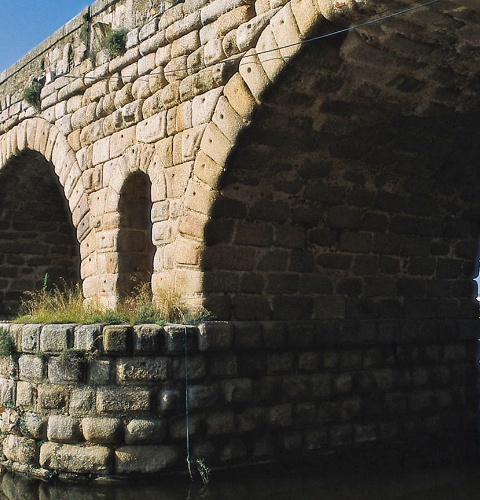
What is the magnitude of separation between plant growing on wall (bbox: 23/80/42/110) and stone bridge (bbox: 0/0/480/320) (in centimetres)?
67

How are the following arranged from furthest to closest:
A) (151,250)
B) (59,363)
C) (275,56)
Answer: (151,250), (59,363), (275,56)

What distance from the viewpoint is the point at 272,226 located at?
7172 millimetres

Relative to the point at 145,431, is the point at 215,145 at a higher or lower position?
higher

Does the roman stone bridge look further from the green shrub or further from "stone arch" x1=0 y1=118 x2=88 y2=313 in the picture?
"stone arch" x1=0 y1=118 x2=88 y2=313

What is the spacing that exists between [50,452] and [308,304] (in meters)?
2.72

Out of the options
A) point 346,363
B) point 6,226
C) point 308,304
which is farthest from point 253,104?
point 6,226

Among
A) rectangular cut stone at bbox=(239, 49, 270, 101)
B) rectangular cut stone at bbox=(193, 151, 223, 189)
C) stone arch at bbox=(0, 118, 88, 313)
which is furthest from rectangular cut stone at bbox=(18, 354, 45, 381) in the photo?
stone arch at bbox=(0, 118, 88, 313)

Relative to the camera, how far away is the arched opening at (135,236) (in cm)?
797

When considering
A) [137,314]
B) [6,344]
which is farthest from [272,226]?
[6,344]

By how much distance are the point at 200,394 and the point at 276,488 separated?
3.27ft

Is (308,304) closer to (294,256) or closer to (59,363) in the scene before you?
(294,256)

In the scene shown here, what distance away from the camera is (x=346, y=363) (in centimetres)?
744

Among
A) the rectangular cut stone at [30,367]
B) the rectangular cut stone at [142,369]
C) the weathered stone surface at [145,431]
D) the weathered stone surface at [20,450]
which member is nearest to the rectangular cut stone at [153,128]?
the rectangular cut stone at [142,369]

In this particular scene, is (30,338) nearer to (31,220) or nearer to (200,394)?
(200,394)
